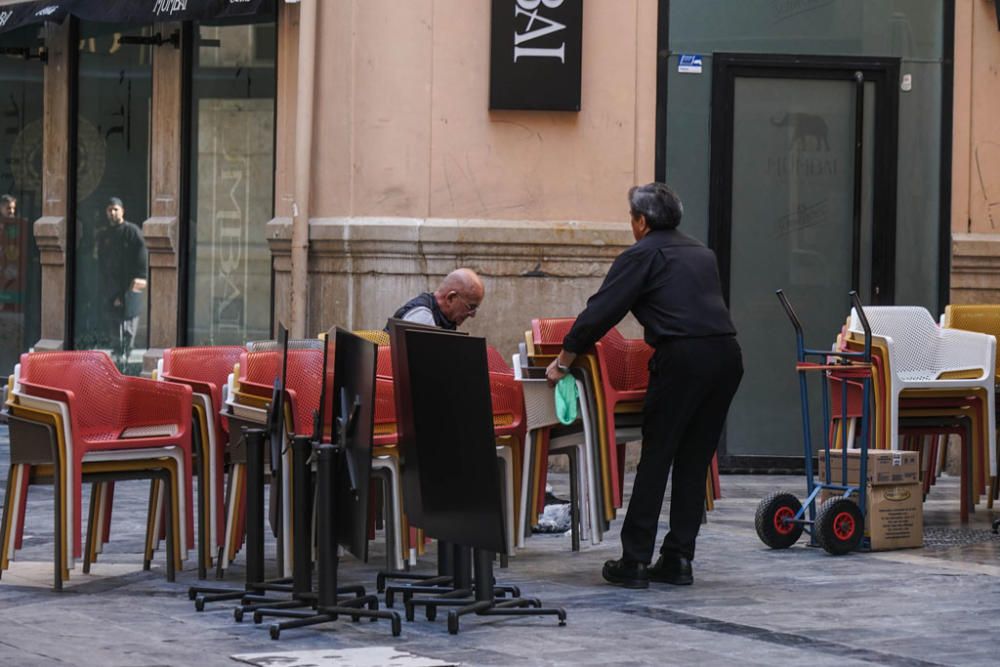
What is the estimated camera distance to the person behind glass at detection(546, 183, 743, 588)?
9211 mm

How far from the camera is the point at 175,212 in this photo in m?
16.7

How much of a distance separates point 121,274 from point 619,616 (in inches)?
399

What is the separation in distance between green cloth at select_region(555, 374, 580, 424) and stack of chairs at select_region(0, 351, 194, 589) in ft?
5.77

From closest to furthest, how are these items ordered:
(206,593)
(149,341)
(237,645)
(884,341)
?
(237,645) → (206,593) → (884,341) → (149,341)

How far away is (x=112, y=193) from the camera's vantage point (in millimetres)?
17891

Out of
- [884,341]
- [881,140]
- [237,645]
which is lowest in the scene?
[237,645]

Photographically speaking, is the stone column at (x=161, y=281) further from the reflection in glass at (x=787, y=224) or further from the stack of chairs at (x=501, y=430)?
the stack of chairs at (x=501, y=430)

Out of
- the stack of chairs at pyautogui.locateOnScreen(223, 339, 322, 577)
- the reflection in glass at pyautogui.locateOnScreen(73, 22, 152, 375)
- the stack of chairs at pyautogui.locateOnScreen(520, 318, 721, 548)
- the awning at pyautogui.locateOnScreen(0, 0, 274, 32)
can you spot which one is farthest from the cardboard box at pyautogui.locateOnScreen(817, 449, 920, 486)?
the reflection in glass at pyautogui.locateOnScreen(73, 22, 152, 375)

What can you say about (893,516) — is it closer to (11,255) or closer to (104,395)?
(104,395)

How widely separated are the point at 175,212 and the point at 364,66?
3.02 metres

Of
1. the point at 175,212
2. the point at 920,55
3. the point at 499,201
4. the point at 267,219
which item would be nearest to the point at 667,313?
the point at 499,201

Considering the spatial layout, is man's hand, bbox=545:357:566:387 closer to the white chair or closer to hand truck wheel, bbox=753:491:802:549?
hand truck wheel, bbox=753:491:802:549

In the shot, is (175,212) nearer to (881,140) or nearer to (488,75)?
(488,75)

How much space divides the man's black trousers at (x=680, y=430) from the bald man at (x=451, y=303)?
114cm
